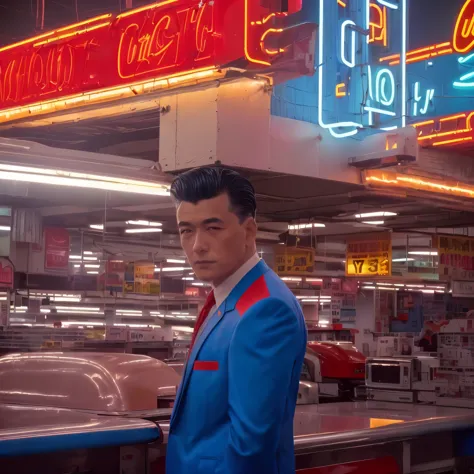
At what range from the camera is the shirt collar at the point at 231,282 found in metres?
2.61

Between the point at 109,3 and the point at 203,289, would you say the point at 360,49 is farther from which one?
the point at 203,289

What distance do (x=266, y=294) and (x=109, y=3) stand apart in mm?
9406

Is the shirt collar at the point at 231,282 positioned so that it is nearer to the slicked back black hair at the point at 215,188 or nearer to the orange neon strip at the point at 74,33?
the slicked back black hair at the point at 215,188

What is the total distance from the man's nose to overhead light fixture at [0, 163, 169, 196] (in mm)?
3849

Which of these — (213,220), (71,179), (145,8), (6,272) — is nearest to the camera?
(213,220)

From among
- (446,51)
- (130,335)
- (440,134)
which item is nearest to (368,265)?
(130,335)

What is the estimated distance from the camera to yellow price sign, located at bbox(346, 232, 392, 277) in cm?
1473

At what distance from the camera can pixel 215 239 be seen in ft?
8.54

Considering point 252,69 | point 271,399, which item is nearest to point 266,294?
point 271,399

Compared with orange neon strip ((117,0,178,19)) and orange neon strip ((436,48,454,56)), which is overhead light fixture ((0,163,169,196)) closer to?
orange neon strip ((117,0,178,19))

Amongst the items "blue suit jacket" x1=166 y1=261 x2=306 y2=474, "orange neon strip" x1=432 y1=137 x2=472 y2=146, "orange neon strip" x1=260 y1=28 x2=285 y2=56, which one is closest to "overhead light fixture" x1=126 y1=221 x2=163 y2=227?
"orange neon strip" x1=432 y1=137 x2=472 y2=146

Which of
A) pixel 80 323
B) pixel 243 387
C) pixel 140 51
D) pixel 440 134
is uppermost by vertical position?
pixel 140 51

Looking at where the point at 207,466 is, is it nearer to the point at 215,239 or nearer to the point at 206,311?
the point at 206,311

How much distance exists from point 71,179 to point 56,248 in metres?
6.57
